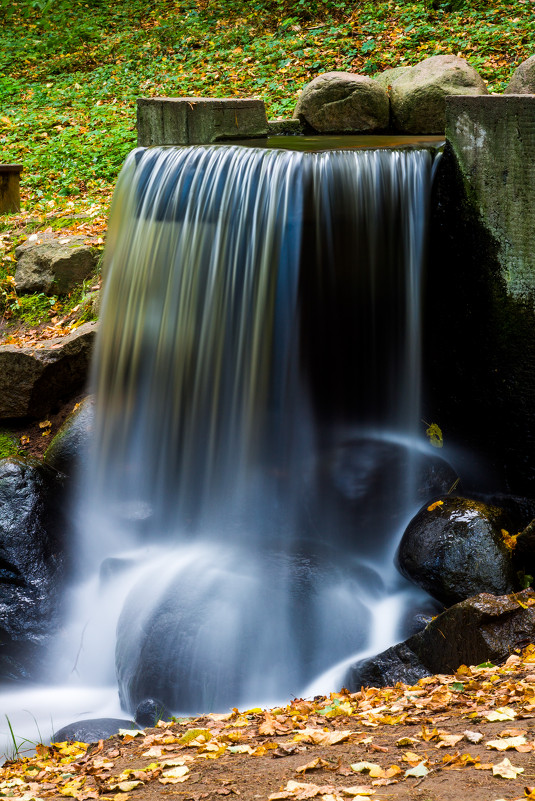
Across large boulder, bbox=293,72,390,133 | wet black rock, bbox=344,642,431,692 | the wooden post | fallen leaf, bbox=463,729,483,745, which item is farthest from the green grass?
fallen leaf, bbox=463,729,483,745

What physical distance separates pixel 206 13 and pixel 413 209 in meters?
11.9

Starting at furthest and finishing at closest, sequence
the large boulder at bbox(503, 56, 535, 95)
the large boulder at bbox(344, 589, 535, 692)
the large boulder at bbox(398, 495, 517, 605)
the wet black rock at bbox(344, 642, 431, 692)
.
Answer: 1. the large boulder at bbox(503, 56, 535, 95)
2. the large boulder at bbox(398, 495, 517, 605)
3. the wet black rock at bbox(344, 642, 431, 692)
4. the large boulder at bbox(344, 589, 535, 692)

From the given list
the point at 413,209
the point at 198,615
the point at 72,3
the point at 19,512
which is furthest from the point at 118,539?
the point at 72,3

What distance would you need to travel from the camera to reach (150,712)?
14.7 feet

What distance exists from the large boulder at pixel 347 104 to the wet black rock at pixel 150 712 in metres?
6.00

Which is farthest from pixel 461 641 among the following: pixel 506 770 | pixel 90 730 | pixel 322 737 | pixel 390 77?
pixel 390 77

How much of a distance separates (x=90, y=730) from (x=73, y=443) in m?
2.74

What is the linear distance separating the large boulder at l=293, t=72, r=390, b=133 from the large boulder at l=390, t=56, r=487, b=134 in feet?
0.58

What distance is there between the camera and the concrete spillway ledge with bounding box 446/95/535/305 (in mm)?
5180

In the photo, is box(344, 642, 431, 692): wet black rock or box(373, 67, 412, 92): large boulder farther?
box(373, 67, 412, 92): large boulder

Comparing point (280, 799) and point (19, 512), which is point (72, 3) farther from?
point (280, 799)

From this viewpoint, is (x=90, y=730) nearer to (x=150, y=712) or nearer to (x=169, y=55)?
(x=150, y=712)

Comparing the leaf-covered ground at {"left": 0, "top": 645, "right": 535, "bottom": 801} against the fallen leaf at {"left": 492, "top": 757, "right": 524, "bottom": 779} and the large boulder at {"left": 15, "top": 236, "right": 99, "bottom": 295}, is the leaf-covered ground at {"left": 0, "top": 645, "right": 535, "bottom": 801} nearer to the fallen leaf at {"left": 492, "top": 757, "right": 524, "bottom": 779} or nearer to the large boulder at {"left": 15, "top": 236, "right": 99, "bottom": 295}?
the fallen leaf at {"left": 492, "top": 757, "right": 524, "bottom": 779}

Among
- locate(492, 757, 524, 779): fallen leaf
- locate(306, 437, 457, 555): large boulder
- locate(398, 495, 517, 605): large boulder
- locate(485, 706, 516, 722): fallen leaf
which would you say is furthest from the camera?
locate(306, 437, 457, 555): large boulder
